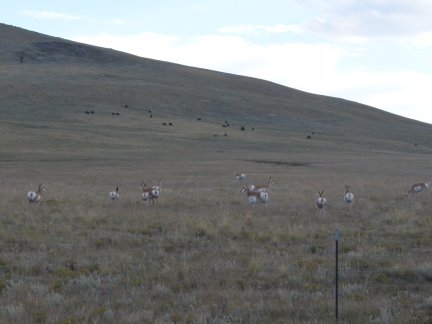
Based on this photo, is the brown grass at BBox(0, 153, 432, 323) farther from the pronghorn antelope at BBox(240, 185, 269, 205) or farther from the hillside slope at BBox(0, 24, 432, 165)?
the hillside slope at BBox(0, 24, 432, 165)

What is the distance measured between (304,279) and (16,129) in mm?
56457

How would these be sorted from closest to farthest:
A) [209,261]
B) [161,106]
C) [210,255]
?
[209,261]
[210,255]
[161,106]

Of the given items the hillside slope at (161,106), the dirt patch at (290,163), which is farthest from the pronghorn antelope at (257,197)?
the hillside slope at (161,106)

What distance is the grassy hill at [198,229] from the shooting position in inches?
396

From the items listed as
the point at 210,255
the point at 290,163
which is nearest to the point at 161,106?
the point at 290,163

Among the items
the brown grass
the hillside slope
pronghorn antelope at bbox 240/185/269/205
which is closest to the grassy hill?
the brown grass

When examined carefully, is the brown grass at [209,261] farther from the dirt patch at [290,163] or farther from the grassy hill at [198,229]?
the dirt patch at [290,163]

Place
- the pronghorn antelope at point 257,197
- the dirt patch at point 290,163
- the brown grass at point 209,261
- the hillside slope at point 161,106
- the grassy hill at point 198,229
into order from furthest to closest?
1. the hillside slope at point 161,106
2. the dirt patch at point 290,163
3. the pronghorn antelope at point 257,197
4. the grassy hill at point 198,229
5. the brown grass at point 209,261

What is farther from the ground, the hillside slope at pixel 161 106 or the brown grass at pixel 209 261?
the hillside slope at pixel 161 106

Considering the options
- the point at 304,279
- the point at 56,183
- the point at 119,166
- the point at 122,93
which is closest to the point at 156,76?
the point at 122,93

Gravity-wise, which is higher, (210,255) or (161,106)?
(161,106)

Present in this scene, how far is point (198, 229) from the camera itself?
17.3 metres

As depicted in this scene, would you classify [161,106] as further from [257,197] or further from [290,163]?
[257,197]

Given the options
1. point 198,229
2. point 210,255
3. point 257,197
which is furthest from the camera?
point 257,197
